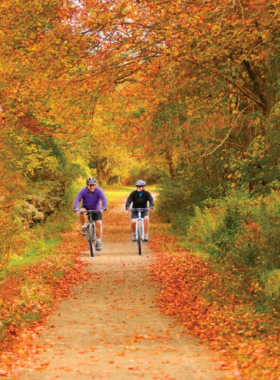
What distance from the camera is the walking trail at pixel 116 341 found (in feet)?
21.1

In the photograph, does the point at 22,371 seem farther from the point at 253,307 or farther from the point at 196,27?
the point at 196,27

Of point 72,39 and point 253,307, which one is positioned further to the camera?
point 72,39

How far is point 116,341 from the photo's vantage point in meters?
8.00

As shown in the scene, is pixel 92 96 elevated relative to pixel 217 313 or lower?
elevated

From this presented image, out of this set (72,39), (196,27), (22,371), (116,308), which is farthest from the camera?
(72,39)

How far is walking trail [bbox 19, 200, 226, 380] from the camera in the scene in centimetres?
643

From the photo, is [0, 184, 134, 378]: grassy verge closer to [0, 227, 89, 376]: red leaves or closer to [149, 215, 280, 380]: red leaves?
[0, 227, 89, 376]: red leaves

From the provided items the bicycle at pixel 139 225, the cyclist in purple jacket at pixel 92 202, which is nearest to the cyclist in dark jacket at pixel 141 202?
the bicycle at pixel 139 225

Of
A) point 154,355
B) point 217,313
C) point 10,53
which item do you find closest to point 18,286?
point 217,313

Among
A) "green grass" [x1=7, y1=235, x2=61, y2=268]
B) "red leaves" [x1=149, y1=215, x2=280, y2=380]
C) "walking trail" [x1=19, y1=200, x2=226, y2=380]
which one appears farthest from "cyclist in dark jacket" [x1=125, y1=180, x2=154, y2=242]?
"walking trail" [x1=19, y1=200, x2=226, y2=380]

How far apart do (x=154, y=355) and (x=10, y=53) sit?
454 inches

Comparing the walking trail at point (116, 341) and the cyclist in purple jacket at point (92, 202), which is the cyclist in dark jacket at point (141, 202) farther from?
the walking trail at point (116, 341)

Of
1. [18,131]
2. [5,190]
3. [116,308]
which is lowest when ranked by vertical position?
[116,308]

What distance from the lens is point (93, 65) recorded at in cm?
1380
